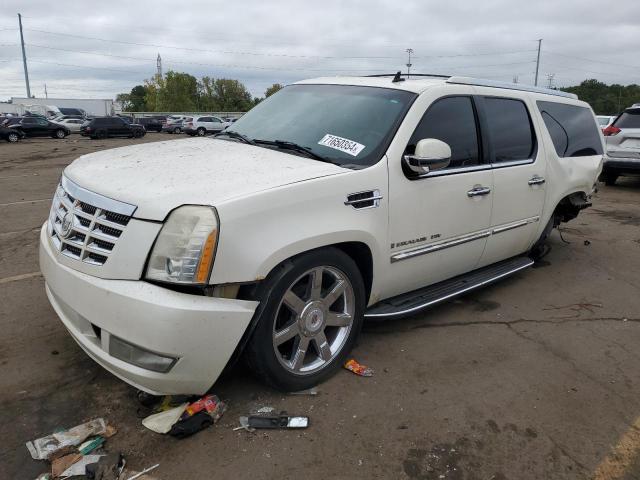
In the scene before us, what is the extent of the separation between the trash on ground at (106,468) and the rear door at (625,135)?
11.2m

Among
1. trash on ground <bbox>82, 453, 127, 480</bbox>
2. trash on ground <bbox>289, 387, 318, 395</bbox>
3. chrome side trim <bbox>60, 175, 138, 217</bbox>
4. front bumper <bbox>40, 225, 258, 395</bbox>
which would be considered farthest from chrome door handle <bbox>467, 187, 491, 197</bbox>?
trash on ground <bbox>82, 453, 127, 480</bbox>

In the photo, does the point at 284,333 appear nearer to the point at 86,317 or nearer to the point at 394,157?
the point at 86,317

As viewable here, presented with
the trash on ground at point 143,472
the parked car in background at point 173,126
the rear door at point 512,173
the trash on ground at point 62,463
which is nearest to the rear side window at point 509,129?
the rear door at point 512,173

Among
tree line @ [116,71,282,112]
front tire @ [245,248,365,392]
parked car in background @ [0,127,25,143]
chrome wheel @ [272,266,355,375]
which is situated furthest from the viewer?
tree line @ [116,71,282,112]

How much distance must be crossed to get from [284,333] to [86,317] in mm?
1008

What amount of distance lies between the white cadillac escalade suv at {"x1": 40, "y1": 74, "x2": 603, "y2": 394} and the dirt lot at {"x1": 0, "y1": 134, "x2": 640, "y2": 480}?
12.0 inches

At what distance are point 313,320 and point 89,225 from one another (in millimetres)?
1297

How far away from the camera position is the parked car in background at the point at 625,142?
33.8 feet

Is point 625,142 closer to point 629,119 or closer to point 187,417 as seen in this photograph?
point 629,119

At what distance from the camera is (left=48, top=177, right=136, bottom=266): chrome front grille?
246 centimetres

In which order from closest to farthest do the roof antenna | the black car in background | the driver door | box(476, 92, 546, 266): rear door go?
the driver door, the roof antenna, box(476, 92, 546, 266): rear door, the black car in background

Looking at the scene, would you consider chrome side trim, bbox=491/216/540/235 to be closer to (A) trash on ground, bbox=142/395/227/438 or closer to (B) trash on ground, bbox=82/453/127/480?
(A) trash on ground, bbox=142/395/227/438

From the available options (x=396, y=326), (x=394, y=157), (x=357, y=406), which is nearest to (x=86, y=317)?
(x=357, y=406)

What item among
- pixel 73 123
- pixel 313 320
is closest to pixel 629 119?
pixel 313 320
